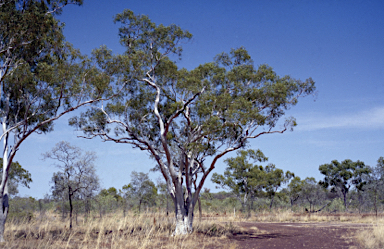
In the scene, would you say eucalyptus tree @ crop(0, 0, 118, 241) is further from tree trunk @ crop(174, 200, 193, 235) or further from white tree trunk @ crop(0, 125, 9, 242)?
tree trunk @ crop(174, 200, 193, 235)

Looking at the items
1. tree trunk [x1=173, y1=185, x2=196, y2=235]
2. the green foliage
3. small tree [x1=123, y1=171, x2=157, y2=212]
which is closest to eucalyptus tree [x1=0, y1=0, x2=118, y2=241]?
tree trunk [x1=173, y1=185, x2=196, y2=235]

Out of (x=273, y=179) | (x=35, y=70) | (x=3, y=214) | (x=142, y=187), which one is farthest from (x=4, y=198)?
(x=273, y=179)

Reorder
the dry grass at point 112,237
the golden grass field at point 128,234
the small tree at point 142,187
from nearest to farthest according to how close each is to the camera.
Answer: the dry grass at point 112,237
the golden grass field at point 128,234
the small tree at point 142,187

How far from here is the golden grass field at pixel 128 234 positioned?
26.0 ft

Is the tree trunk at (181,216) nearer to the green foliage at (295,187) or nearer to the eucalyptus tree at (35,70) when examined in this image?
the eucalyptus tree at (35,70)

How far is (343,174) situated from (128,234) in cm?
3901

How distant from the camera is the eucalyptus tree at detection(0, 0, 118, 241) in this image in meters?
10.9

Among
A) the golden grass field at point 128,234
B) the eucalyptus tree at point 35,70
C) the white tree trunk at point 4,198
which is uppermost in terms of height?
the eucalyptus tree at point 35,70

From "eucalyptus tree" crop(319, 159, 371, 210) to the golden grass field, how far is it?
523 inches

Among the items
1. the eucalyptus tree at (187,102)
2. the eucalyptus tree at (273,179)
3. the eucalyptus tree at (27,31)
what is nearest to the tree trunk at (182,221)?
the eucalyptus tree at (187,102)

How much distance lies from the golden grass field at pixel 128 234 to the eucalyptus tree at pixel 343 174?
1330 cm

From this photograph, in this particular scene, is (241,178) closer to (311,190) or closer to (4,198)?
(311,190)

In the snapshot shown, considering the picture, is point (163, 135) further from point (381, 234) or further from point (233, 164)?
point (233, 164)

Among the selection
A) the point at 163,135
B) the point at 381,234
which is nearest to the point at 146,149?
the point at 163,135
